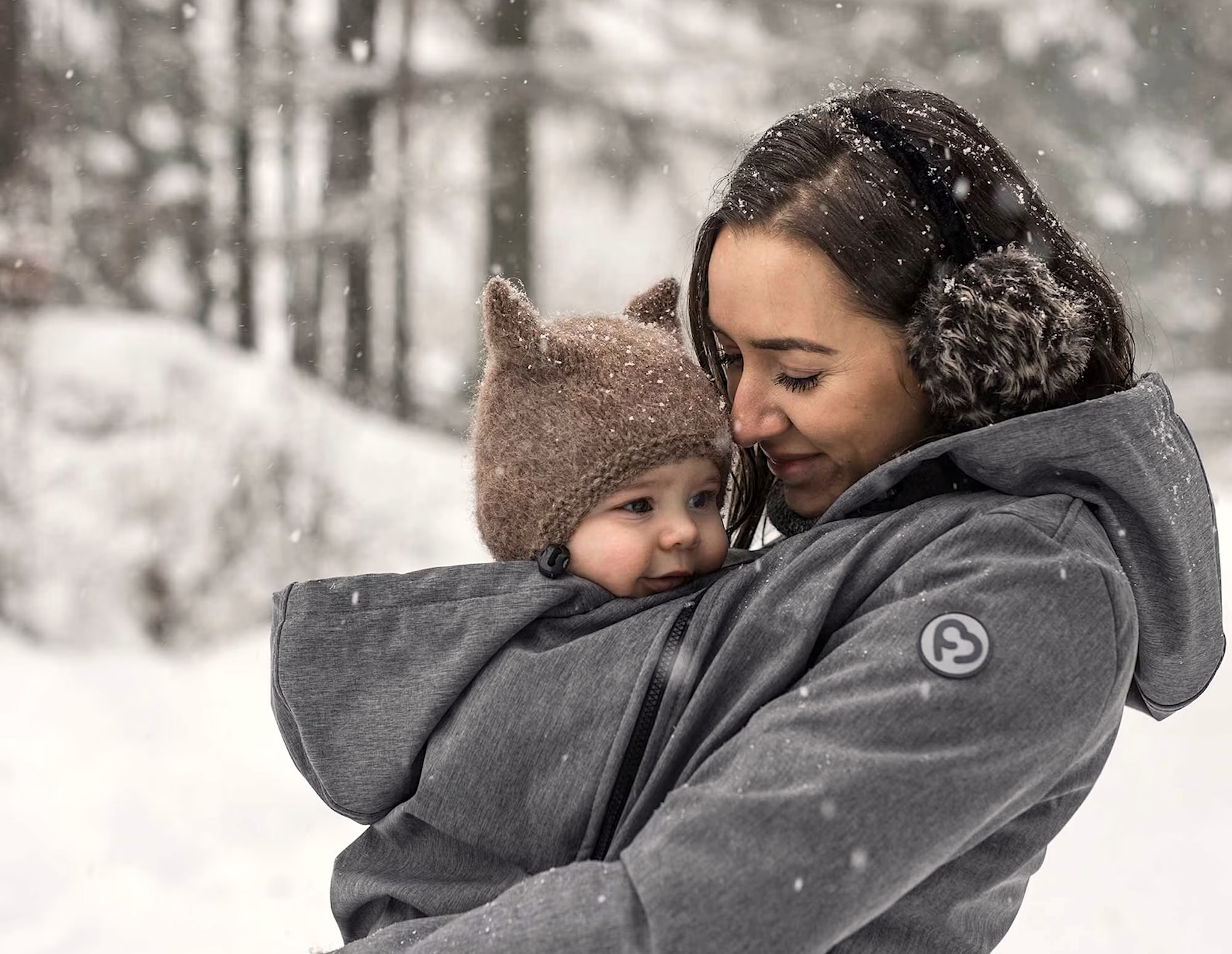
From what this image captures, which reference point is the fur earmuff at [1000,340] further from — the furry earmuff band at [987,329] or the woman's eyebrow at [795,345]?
the woman's eyebrow at [795,345]

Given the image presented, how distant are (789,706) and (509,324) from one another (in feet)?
2.71

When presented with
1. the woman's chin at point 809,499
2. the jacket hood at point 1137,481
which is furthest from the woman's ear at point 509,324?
the jacket hood at point 1137,481

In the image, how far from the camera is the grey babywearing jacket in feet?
4.65

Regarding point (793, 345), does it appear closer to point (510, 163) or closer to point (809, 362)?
point (809, 362)

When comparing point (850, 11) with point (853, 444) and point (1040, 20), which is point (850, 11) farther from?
point (853, 444)

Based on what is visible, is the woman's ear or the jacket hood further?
the woman's ear

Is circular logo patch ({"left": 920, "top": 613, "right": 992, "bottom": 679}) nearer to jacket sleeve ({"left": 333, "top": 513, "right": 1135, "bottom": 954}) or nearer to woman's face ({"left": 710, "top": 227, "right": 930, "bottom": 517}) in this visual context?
jacket sleeve ({"left": 333, "top": 513, "right": 1135, "bottom": 954})

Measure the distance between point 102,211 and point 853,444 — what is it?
27.0 feet

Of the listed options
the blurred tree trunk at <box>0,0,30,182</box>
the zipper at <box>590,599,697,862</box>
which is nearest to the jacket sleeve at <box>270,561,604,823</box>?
the zipper at <box>590,599,697,862</box>

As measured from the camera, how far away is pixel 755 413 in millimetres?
2035

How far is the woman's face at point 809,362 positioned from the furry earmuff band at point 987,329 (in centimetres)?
6

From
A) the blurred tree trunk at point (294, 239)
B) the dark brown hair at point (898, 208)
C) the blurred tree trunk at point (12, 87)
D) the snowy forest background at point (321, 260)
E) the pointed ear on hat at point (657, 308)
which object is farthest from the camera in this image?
the blurred tree trunk at point (294, 239)

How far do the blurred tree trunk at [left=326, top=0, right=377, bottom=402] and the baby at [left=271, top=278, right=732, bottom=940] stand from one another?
312 inches

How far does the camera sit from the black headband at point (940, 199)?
1.92m
